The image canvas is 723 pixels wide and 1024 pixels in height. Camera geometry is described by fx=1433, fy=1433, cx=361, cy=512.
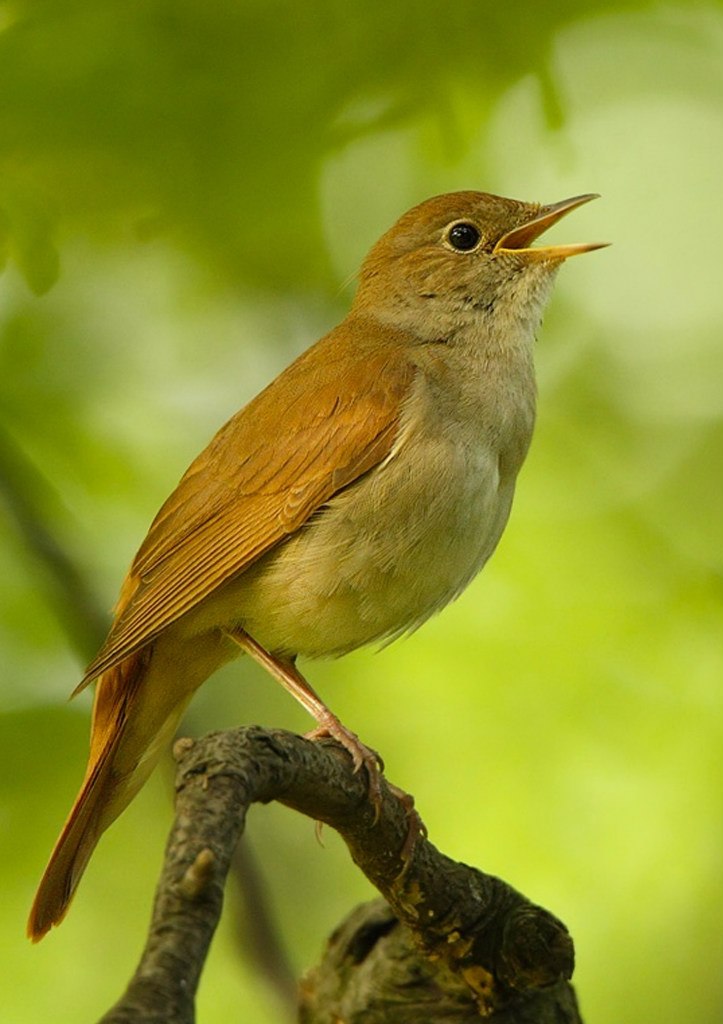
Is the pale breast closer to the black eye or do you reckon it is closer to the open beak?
the open beak

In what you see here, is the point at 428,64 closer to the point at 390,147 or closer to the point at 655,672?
the point at 390,147

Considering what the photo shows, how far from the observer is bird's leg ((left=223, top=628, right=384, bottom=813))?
13.7ft

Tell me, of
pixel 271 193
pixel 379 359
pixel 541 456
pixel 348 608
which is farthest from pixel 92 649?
pixel 541 456

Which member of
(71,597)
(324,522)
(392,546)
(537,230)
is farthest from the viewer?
(537,230)

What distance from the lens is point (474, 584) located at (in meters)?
6.35

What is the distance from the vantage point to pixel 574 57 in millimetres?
5332

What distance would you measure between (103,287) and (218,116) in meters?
1.12

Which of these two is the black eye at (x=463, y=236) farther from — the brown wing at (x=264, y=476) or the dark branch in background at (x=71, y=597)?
the dark branch in background at (x=71, y=597)

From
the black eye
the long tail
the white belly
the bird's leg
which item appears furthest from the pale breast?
the black eye

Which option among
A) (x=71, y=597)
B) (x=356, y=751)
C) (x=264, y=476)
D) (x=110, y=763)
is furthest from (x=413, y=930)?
(x=71, y=597)

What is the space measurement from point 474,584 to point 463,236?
1555 mm

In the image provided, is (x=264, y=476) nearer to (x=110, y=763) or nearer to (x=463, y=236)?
(x=110, y=763)

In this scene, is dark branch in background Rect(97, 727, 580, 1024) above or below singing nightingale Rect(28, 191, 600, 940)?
below

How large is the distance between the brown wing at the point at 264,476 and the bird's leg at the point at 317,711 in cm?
35
